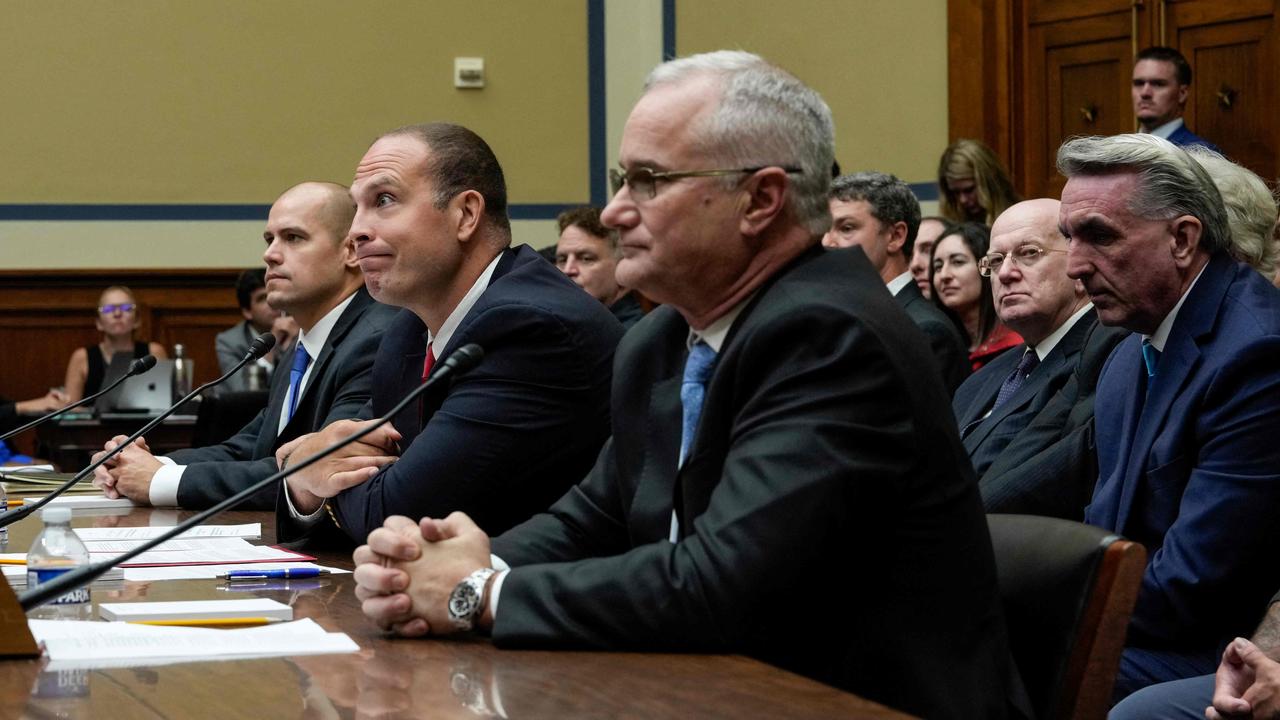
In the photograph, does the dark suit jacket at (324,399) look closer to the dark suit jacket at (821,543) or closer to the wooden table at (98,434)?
the dark suit jacket at (821,543)

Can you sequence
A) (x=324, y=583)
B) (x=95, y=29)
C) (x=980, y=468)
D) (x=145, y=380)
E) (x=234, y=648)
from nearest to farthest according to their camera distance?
(x=234, y=648) < (x=324, y=583) < (x=980, y=468) < (x=145, y=380) < (x=95, y=29)

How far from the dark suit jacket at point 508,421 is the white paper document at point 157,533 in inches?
6.8

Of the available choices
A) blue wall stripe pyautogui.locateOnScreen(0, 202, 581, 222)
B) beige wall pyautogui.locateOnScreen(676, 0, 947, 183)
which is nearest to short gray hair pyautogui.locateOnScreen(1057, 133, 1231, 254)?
beige wall pyautogui.locateOnScreen(676, 0, 947, 183)

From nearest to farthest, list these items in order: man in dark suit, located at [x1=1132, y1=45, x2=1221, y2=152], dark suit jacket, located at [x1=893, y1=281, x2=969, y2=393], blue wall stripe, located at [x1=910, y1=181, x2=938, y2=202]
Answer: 1. dark suit jacket, located at [x1=893, y1=281, x2=969, y2=393]
2. man in dark suit, located at [x1=1132, y1=45, x2=1221, y2=152]
3. blue wall stripe, located at [x1=910, y1=181, x2=938, y2=202]

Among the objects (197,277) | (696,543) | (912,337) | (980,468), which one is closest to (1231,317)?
(980,468)

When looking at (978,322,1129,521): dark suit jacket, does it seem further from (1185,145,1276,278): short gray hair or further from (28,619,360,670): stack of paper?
(28,619,360,670): stack of paper

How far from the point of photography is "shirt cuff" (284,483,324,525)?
2518mm

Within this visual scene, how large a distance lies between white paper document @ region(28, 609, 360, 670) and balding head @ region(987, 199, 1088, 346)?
7.09 ft

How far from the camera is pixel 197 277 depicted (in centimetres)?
844

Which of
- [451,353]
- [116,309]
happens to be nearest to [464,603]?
[451,353]

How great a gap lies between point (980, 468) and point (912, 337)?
1.68 meters

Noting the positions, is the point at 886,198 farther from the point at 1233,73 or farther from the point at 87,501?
the point at 87,501

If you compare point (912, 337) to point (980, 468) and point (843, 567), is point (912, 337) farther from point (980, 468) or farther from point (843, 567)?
point (980, 468)

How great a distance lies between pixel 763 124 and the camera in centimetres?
174
